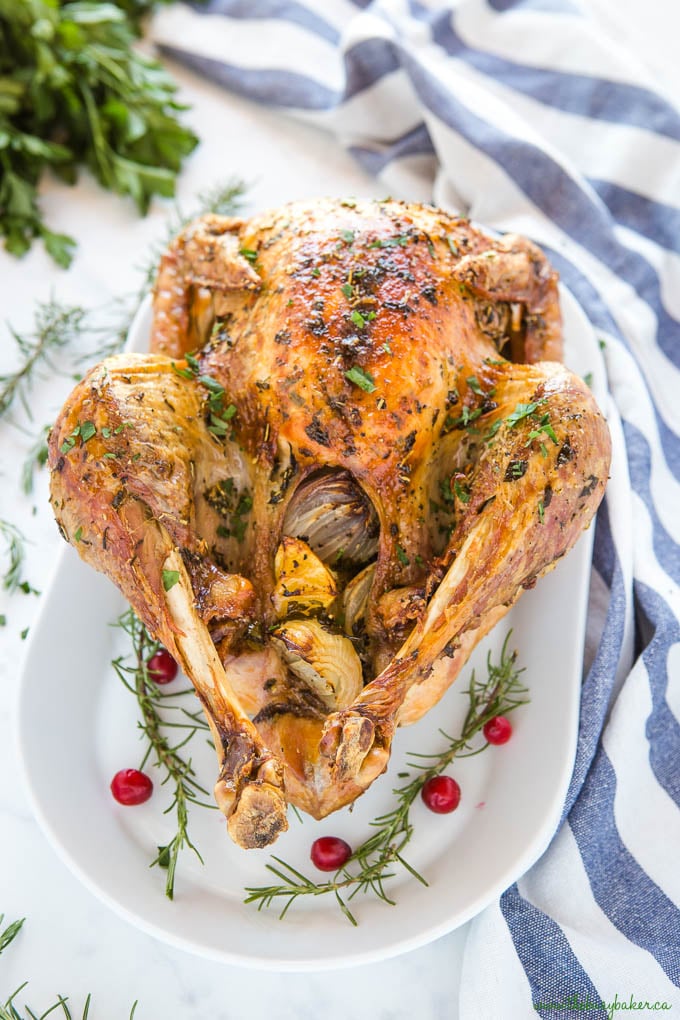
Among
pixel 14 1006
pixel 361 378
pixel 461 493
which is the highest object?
pixel 361 378

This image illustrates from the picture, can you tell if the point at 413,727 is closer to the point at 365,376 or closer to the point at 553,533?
the point at 553,533

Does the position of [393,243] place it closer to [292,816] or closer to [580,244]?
[580,244]

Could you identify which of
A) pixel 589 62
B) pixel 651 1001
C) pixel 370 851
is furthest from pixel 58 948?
pixel 589 62

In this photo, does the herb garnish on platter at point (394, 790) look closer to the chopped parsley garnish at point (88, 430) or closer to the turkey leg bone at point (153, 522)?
the turkey leg bone at point (153, 522)

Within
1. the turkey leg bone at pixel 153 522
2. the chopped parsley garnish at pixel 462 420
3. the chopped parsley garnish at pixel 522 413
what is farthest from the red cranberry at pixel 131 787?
the chopped parsley garnish at pixel 522 413

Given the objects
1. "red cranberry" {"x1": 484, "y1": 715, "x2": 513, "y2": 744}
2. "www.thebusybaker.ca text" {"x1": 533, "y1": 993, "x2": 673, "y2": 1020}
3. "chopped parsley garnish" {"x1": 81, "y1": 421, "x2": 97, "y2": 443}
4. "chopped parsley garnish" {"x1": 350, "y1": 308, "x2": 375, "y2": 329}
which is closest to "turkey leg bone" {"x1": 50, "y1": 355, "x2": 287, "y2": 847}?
"chopped parsley garnish" {"x1": 81, "y1": 421, "x2": 97, "y2": 443}

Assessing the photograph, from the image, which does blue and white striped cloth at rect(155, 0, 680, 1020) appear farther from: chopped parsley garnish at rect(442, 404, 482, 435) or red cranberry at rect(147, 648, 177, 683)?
red cranberry at rect(147, 648, 177, 683)

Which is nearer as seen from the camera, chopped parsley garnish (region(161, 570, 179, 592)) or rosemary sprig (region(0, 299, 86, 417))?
chopped parsley garnish (region(161, 570, 179, 592))

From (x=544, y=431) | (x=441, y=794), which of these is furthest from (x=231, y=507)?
(x=441, y=794)
